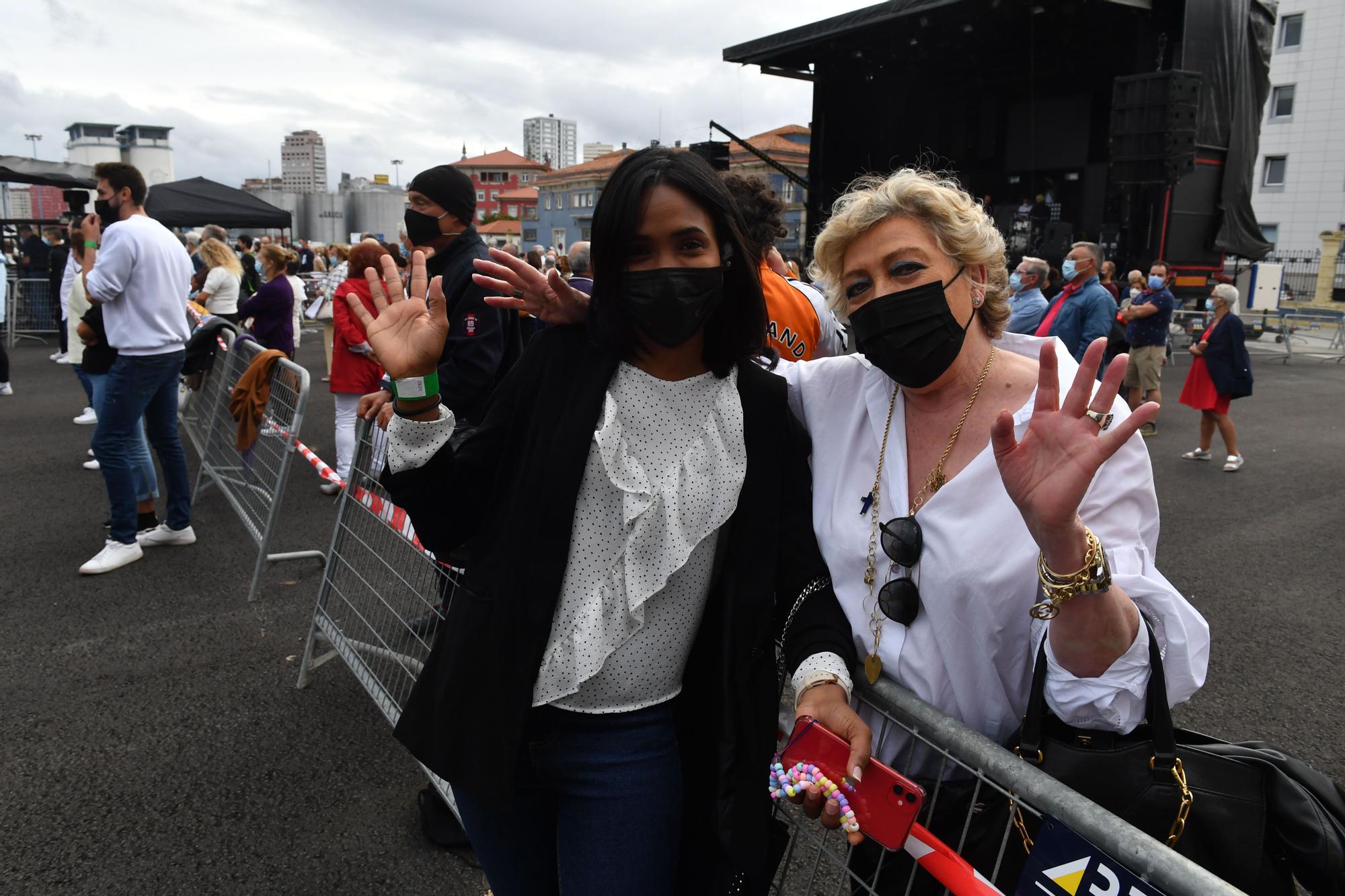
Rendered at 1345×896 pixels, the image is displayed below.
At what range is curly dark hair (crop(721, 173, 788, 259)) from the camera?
3162 millimetres

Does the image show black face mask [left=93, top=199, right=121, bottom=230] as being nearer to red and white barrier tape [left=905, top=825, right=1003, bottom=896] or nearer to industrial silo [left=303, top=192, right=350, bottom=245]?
red and white barrier tape [left=905, top=825, right=1003, bottom=896]

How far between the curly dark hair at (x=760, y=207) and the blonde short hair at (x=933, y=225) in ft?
4.12

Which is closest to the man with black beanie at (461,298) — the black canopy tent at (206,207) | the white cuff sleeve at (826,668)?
the white cuff sleeve at (826,668)

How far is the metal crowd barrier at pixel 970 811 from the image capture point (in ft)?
3.51

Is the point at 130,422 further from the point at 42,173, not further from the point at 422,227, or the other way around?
the point at 42,173

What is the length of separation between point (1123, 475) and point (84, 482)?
7518 millimetres

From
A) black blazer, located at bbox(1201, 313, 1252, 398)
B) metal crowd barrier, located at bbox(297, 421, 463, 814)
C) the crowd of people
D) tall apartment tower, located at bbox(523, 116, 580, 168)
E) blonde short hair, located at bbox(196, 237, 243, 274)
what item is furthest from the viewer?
tall apartment tower, located at bbox(523, 116, 580, 168)

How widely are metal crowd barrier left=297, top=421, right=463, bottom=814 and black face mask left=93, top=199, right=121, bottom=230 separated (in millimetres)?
3052

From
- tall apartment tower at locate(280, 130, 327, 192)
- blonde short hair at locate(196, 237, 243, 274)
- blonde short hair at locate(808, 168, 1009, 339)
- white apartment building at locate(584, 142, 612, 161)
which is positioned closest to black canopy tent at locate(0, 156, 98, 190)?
blonde short hair at locate(196, 237, 243, 274)

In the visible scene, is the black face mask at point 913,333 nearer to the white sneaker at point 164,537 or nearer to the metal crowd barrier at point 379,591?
the metal crowd barrier at point 379,591

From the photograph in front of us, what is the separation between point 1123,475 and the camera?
54.9 inches

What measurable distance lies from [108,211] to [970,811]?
5555mm

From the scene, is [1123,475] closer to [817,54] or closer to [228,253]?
[228,253]

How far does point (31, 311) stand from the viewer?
623 inches
